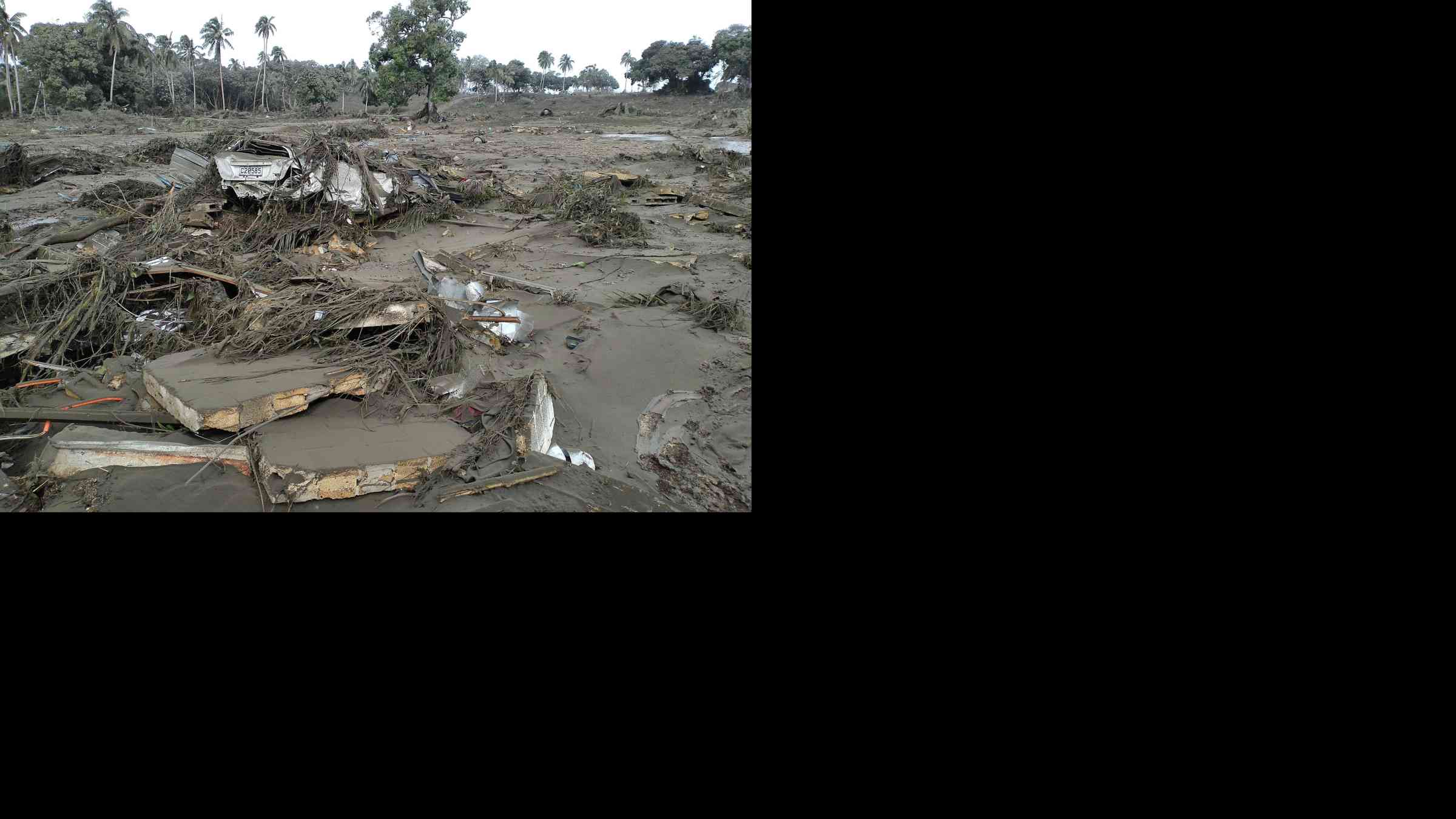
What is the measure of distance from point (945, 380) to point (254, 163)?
10.6 m

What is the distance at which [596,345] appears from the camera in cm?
589

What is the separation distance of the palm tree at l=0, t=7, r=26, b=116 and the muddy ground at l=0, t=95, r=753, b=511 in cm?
1308

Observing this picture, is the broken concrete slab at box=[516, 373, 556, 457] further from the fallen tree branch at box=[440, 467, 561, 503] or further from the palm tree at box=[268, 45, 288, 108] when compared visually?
the palm tree at box=[268, 45, 288, 108]

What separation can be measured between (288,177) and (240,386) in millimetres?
6397

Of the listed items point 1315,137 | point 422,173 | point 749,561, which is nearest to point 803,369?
point 749,561

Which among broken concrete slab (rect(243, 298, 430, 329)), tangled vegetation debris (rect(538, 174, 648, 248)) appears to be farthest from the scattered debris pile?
broken concrete slab (rect(243, 298, 430, 329))

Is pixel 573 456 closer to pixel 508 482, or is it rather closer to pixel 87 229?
pixel 508 482

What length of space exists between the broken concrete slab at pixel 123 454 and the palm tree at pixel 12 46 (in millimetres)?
31408

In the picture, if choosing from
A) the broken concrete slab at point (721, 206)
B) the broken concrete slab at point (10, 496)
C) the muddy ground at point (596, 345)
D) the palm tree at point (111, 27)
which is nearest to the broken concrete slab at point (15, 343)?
the muddy ground at point (596, 345)

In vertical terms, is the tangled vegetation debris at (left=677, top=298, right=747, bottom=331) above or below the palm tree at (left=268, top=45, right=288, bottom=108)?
below

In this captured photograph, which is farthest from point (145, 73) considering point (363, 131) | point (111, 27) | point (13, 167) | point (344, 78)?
point (13, 167)

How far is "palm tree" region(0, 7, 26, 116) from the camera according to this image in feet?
80.7

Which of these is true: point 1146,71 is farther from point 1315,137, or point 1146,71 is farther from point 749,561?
point 749,561

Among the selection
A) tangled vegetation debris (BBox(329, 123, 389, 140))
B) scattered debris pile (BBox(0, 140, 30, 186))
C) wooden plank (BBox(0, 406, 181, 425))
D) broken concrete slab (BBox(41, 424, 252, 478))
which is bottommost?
broken concrete slab (BBox(41, 424, 252, 478))
